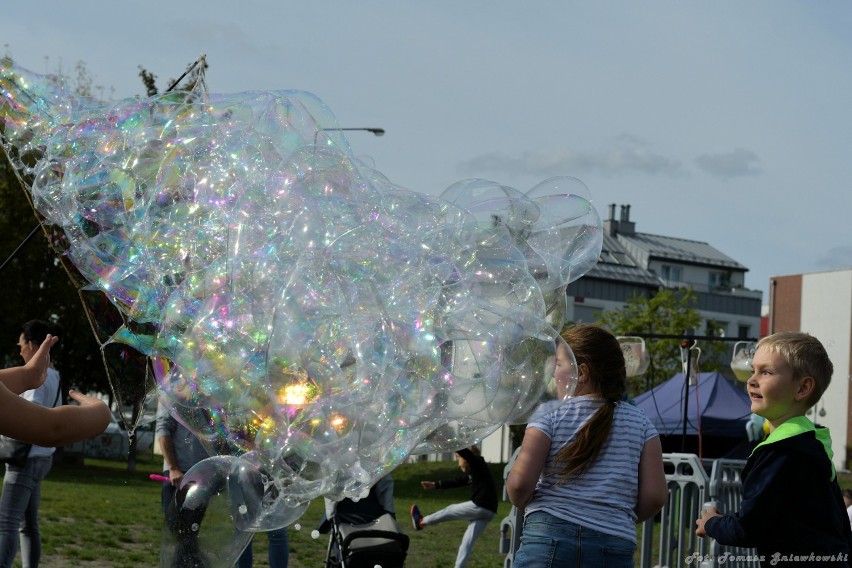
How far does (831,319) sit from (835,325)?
46cm

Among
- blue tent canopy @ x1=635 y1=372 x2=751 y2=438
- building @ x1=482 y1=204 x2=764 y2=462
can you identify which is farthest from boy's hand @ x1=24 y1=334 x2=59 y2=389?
building @ x1=482 y1=204 x2=764 y2=462

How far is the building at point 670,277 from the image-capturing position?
73.7 meters

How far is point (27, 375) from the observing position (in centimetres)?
368


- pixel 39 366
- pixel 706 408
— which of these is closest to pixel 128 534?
pixel 39 366

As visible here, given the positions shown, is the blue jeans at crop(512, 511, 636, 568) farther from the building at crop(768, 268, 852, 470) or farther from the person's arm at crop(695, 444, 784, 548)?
the building at crop(768, 268, 852, 470)

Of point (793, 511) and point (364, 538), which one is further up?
point (793, 511)

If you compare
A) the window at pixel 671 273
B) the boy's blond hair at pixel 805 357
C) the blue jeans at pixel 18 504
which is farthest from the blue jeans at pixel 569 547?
the window at pixel 671 273

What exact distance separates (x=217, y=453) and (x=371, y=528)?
113 inches

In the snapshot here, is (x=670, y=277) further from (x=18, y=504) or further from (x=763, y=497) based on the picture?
(x=763, y=497)

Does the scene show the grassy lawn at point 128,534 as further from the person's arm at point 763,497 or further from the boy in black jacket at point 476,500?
the person's arm at point 763,497

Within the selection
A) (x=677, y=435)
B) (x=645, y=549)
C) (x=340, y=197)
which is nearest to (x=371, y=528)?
(x=645, y=549)

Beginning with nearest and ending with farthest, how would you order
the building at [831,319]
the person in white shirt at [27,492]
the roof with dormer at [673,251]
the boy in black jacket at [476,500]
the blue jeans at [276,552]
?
the person in white shirt at [27,492] → the blue jeans at [276,552] → the boy in black jacket at [476,500] → the building at [831,319] → the roof with dormer at [673,251]

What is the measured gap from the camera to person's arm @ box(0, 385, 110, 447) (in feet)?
9.64

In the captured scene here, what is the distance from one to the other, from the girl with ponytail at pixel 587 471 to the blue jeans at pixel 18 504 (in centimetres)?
394
